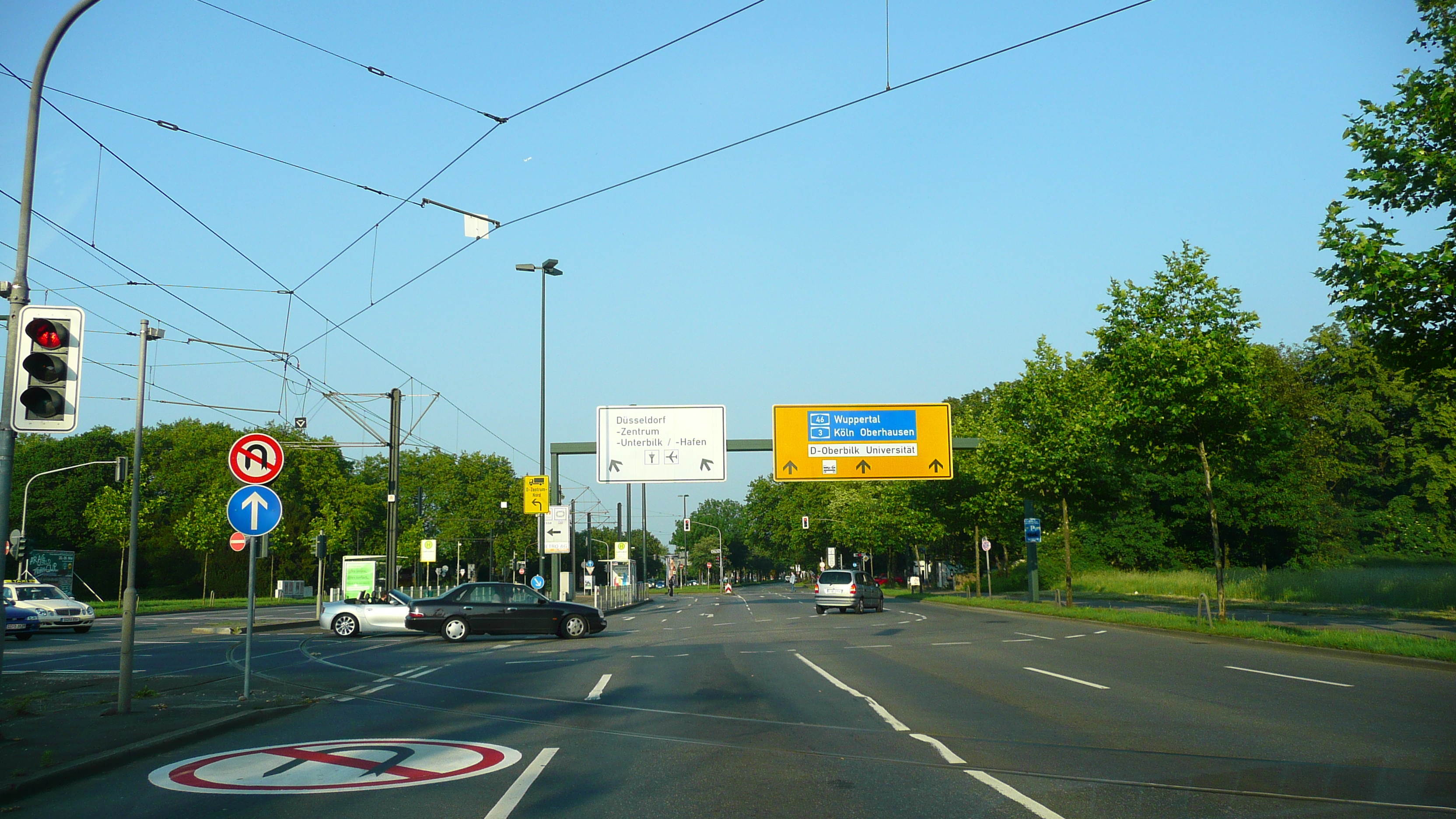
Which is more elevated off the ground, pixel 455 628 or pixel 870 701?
pixel 870 701

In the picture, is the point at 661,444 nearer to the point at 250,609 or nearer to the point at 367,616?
the point at 367,616

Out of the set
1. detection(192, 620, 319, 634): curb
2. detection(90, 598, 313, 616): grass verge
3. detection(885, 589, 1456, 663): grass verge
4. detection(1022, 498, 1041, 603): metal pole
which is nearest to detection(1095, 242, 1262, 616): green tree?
detection(885, 589, 1456, 663): grass verge

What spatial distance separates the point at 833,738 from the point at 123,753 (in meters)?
5.86

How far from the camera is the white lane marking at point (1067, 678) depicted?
43.1 ft

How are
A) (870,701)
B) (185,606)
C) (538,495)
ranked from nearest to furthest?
(870,701)
(538,495)
(185,606)

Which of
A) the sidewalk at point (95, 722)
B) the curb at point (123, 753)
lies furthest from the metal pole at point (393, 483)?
the curb at point (123, 753)

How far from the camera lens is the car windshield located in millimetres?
29500

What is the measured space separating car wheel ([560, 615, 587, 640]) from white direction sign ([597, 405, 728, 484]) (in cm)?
702

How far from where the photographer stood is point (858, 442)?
31.5 meters

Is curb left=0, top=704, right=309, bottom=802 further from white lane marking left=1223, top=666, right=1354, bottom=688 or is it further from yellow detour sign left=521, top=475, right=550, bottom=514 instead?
yellow detour sign left=521, top=475, right=550, bottom=514

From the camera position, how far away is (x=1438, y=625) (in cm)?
2412

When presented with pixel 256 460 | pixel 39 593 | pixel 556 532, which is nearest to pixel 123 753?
pixel 256 460

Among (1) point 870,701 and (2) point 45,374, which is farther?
(1) point 870,701

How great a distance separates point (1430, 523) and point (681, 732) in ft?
189
